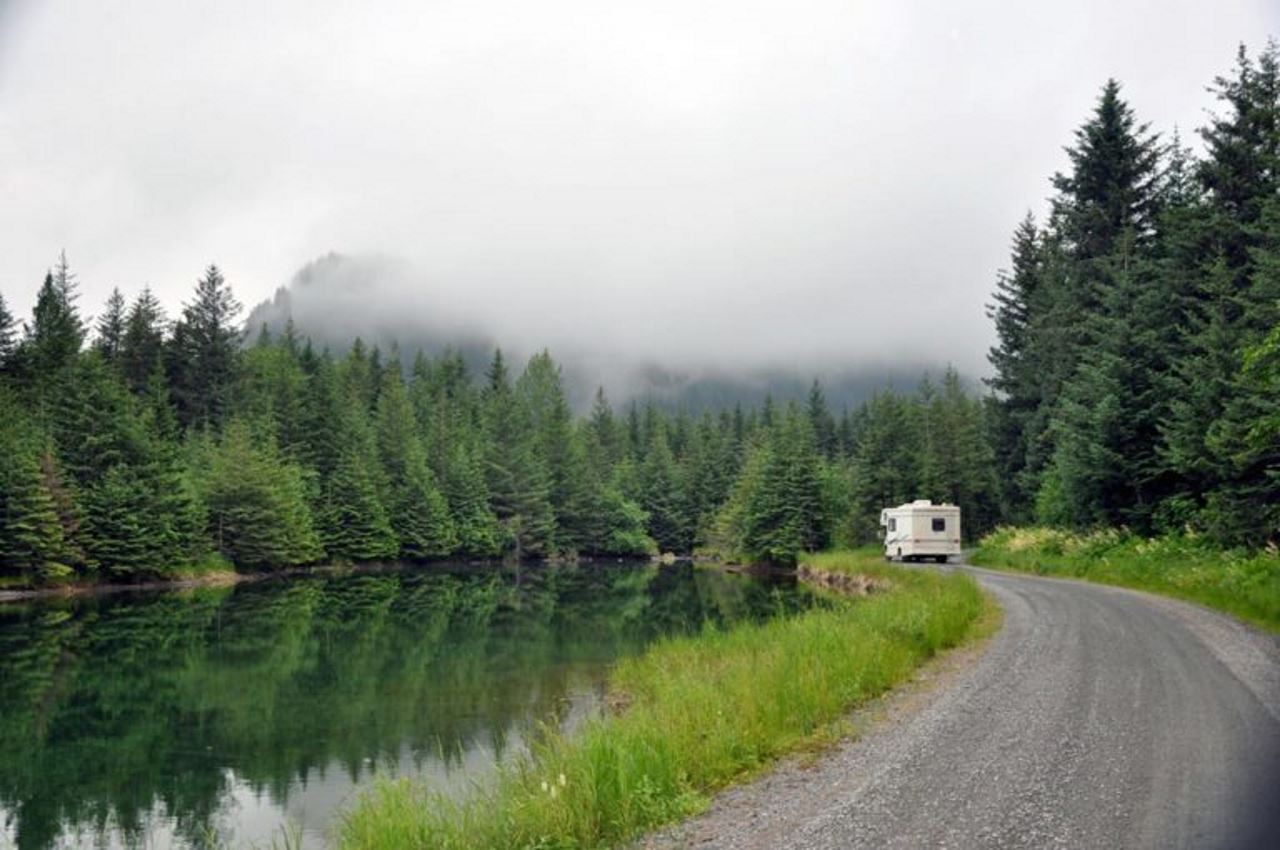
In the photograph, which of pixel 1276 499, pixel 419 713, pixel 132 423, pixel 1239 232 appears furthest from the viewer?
pixel 132 423

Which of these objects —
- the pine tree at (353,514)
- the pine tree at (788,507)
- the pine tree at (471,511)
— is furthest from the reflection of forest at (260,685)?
the pine tree at (471,511)

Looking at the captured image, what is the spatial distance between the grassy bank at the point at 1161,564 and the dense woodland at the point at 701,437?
1472 millimetres

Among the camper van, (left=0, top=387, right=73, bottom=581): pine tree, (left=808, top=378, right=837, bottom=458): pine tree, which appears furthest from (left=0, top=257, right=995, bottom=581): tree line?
the camper van

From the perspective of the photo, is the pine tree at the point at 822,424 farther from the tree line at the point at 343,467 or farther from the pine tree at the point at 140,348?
the pine tree at the point at 140,348

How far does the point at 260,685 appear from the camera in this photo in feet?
78.3

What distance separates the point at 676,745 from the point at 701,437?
117 metres

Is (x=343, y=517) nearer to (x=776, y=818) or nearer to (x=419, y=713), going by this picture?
(x=419, y=713)

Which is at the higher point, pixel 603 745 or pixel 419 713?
pixel 603 745

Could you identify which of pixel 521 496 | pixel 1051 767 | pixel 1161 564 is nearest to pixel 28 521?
pixel 521 496

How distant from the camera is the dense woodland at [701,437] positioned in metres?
32.6

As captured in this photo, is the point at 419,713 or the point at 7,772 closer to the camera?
the point at 7,772

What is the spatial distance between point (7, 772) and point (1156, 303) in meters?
37.8

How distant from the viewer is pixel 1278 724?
9891 mm

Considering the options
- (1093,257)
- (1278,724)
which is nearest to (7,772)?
(1278,724)
